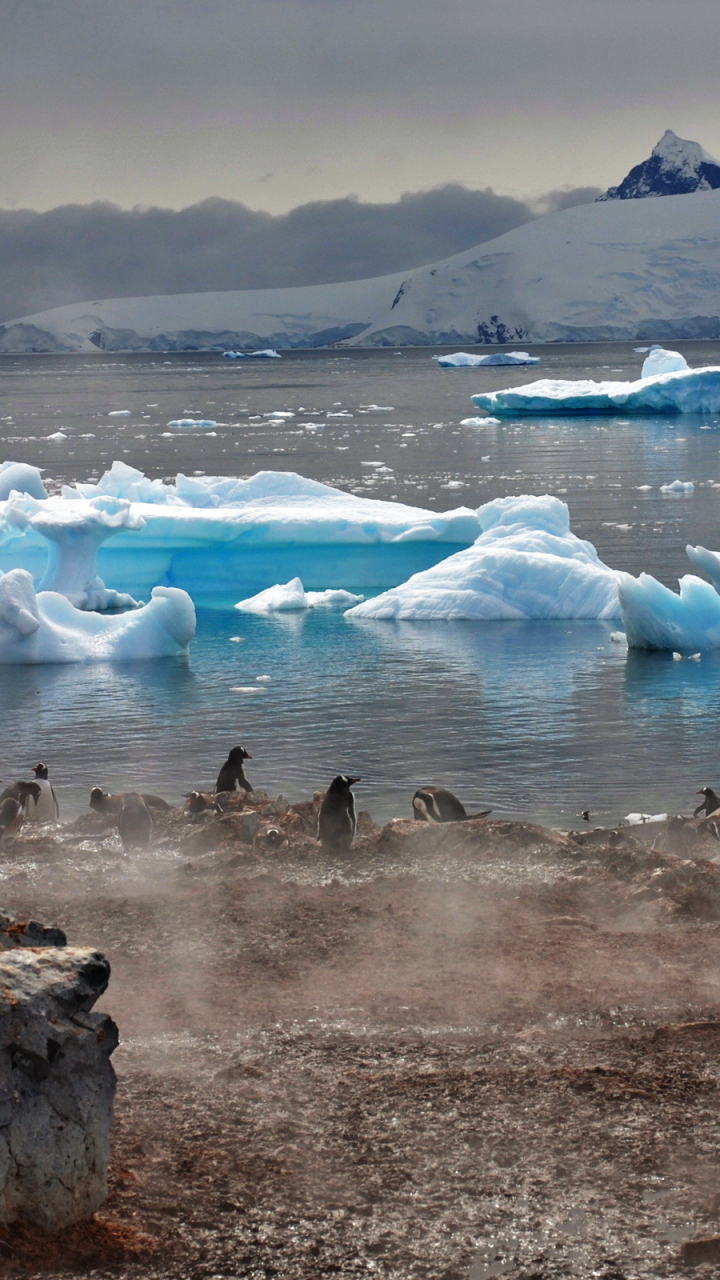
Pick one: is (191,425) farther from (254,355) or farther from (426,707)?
(254,355)

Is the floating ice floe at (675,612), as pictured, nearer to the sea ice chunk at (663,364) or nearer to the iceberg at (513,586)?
the iceberg at (513,586)

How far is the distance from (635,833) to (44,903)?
423 cm

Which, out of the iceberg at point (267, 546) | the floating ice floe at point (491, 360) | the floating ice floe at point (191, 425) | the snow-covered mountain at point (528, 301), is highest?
the snow-covered mountain at point (528, 301)

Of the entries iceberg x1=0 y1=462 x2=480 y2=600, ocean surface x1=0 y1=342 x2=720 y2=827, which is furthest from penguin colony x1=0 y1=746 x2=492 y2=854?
iceberg x1=0 y1=462 x2=480 y2=600

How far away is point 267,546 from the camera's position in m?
22.4

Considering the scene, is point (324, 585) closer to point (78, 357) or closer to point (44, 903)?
point (44, 903)

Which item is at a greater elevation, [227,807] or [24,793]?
[24,793]

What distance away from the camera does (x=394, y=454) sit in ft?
141

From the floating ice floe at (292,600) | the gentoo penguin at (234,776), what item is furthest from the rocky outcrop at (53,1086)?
the floating ice floe at (292,600)

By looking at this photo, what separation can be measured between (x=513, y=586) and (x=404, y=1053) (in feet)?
45.9

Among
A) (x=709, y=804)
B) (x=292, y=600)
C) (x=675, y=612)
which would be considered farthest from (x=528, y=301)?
(x=709, y=804)

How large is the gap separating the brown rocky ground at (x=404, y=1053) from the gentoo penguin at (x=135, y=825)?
0.18 meters

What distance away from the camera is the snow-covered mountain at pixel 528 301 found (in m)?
153

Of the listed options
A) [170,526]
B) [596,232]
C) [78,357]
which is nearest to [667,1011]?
[170,526]
